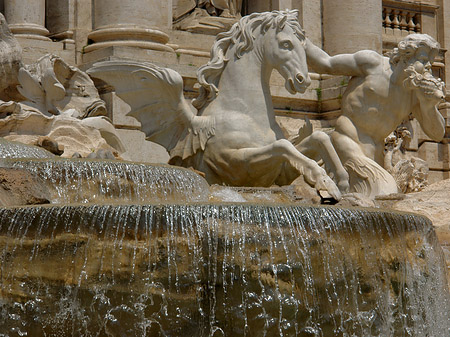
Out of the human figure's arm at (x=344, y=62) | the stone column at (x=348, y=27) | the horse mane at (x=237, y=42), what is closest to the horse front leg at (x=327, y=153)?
the horse mane at (x=237, y=42)

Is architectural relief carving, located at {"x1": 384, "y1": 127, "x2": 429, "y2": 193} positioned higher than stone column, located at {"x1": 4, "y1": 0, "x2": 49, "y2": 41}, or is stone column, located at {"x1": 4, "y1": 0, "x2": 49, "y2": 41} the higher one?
stone column, located at {"x1": 4, "y1": 0, "x2": 49, "y2": 41}

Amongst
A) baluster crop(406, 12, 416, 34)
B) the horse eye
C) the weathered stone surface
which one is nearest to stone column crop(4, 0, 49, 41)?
the horse eye

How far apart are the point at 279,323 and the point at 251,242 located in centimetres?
50

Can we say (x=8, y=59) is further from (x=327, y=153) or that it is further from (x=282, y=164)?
(x=327, y=153)

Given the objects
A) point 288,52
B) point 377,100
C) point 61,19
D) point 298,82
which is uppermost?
point 61,19

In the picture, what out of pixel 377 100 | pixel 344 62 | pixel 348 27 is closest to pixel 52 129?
pixel 344 62

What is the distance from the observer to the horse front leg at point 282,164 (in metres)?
9.10

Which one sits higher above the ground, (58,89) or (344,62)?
(344,62)

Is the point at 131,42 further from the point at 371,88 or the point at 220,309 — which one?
the point at 220,309

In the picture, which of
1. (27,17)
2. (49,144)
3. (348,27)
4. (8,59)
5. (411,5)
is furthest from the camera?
(411,5)

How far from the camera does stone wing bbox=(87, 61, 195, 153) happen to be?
10.2 m

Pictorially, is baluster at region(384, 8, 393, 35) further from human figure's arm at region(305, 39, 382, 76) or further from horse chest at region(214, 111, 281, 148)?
horse chest at region(214, 111, 281, 148)

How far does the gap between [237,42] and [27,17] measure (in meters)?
4.04

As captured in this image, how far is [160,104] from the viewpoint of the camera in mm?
10336
